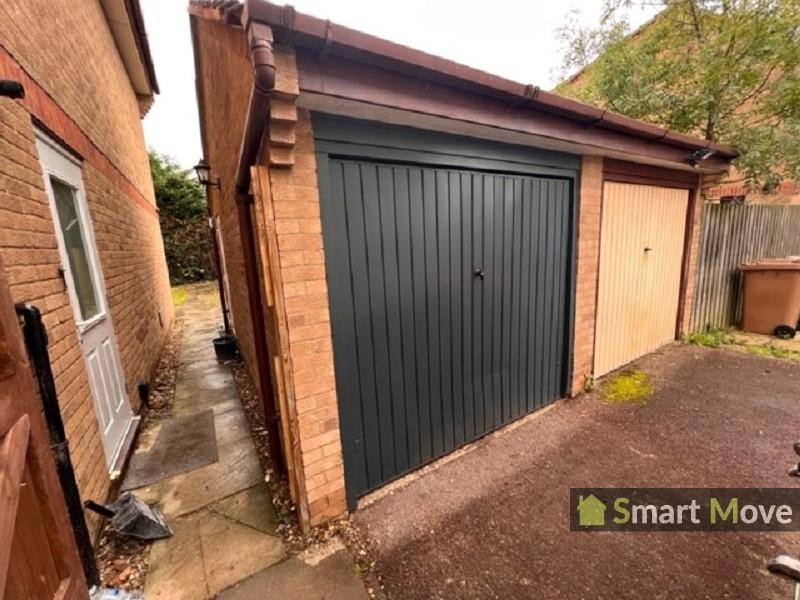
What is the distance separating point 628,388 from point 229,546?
4.19m

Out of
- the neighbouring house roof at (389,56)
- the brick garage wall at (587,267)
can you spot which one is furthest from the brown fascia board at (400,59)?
the brick garage wall at (587,267)

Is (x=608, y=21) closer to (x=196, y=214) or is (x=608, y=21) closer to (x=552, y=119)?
(x=552, y=119)

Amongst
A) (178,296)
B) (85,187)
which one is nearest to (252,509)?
(85,187)

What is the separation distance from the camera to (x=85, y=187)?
321 centimetres

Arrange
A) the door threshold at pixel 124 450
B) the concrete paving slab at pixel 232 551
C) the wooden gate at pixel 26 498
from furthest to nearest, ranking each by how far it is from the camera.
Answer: the door threshold at pixel 124 450, the concrete paving slab at pixel 232 551, the wooden gate at pixel 26 498

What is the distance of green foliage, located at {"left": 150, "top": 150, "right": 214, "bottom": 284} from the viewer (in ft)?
46.6

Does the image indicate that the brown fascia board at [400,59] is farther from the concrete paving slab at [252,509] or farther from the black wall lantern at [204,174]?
the black wall lantern at [204,174]

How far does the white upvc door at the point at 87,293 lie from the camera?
2.53 meters

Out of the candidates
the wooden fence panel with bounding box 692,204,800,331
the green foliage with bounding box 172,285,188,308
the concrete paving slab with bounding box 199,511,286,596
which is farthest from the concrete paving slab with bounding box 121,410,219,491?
the green foliage with bounding box 172,285,188,308

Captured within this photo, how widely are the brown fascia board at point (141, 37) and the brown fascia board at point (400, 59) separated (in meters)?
5.22

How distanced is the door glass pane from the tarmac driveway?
2.86m

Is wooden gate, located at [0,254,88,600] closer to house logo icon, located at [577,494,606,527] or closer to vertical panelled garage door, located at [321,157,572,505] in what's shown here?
vertical panelled garage door, located at [321,157,572,505]

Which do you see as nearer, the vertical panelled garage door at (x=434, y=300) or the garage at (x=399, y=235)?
the garage at (x=399, y=235)

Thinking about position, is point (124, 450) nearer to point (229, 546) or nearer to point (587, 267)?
point (229, 546)
